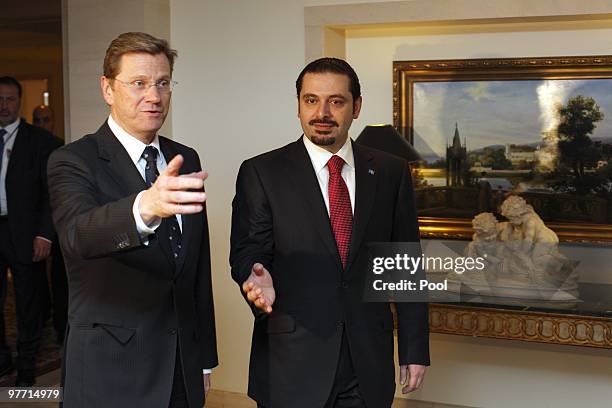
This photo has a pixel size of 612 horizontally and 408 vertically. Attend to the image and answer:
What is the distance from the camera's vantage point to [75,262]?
239cm

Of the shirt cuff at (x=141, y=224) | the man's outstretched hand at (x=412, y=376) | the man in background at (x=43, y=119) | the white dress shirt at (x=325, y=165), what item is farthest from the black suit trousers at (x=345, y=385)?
the man in background at (x=43, y=119)

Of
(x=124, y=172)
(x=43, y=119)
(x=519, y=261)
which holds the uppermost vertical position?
(x=43, y=119)

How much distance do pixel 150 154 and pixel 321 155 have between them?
0.70 metres

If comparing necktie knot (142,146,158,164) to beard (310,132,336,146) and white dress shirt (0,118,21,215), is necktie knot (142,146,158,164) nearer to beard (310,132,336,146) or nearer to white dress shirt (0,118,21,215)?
beard (310,132,336,146)

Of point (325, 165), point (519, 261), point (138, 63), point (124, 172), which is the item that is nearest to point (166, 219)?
point (124, 172)

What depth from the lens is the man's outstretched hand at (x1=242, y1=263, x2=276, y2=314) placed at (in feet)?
8.25

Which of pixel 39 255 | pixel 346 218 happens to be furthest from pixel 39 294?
pixel 346 218

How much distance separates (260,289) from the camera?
2531mm

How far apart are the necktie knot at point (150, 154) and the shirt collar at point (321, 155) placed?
0.65 metres

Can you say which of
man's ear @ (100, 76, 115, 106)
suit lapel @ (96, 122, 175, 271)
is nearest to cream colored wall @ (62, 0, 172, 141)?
man's ear @ (100, 76, 115, 106)

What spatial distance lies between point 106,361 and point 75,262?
298 millimetres

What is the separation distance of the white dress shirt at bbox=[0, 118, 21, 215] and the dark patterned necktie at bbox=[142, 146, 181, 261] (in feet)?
10.9

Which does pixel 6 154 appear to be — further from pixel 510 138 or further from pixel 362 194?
pixel 362 194

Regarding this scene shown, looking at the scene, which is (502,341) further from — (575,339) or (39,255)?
(39,255)
